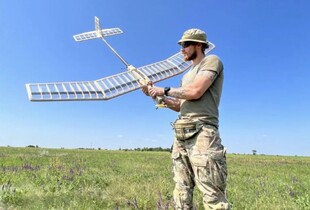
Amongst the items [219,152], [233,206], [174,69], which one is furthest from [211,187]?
[174,69]

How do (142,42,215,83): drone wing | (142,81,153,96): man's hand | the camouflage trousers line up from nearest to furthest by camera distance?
the camouflage trousers < (142,81,153,96): man's hand < (142,42,215,83): drone wing

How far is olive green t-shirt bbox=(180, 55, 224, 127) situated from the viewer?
15.5 feet

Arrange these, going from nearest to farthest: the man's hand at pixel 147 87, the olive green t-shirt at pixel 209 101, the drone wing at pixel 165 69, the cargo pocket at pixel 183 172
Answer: the olive green t-shirt at pixel 209 101
the cargo pocket at pixel 183 172
the man's hand at pixel 147 87
the drone wing at pixel 165 69

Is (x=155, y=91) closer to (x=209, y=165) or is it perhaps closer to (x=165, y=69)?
(x=209, y=165)

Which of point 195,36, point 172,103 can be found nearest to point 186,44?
point 195,36

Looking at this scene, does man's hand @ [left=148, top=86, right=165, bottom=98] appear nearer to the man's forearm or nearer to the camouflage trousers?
the man's forearm

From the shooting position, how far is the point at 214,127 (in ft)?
15.5

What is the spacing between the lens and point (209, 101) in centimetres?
481

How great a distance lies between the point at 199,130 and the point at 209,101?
45cm

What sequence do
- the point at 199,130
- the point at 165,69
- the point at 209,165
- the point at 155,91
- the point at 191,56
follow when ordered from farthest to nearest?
the point at 165,69 → the point at 191,56 → the point at 155,91 → the point at 199,130 → the point at 209,165

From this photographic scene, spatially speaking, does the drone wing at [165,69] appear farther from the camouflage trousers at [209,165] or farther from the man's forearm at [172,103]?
the camouflage trousers at [209,165]

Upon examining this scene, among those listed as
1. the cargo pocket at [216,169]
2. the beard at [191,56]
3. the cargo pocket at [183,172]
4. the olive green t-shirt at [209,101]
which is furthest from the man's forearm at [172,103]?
the cargo pocket at [216,169]

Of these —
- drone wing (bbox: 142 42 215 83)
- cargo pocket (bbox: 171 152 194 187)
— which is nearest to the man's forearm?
cargo pocket (bbox: 171 152 194 187)

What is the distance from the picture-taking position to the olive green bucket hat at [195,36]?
4980 millimetres
